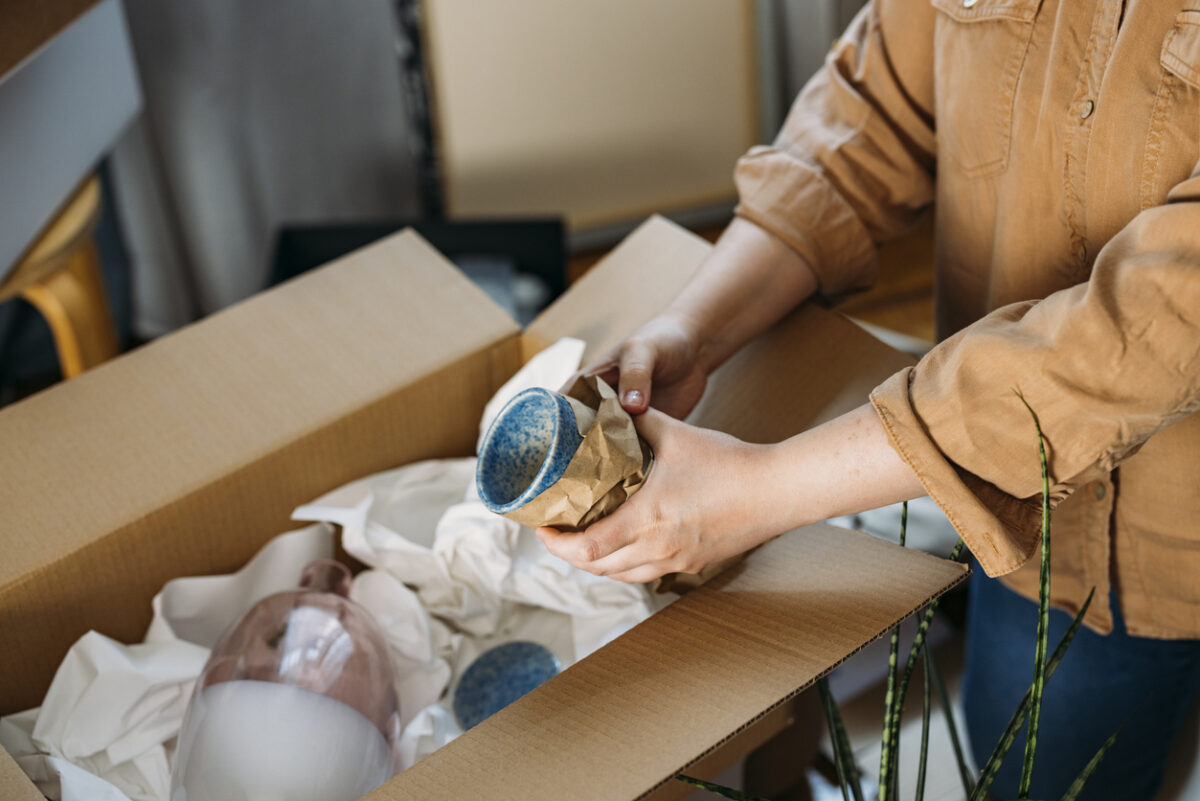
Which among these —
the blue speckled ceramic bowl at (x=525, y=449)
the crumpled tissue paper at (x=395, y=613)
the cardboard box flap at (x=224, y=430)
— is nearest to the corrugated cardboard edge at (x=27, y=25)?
the cardboard box flap at (x=224, y=430)

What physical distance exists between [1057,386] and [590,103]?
1.66m

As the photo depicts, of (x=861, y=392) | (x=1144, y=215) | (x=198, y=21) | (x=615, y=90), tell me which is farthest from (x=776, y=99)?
(x=1144, y=215)

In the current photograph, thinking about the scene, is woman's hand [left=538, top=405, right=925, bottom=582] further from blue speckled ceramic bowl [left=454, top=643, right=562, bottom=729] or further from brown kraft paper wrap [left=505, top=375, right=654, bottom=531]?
blue speckled ceramic bowl [left=454, top=643, right=562, bottom=729]

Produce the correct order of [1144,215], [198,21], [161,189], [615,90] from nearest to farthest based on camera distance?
[1144,215] → [198,21] → [161,189] → [615,90]

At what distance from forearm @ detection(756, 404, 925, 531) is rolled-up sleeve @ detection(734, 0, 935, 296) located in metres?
0.25

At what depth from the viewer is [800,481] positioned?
2.06 feet

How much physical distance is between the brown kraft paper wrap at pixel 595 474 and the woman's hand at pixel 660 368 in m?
0.06

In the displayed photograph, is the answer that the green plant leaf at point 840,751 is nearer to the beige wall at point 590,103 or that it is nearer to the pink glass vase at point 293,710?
the pink glass vase at point 293,710

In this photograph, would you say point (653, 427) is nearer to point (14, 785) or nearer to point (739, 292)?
point (739, 292)

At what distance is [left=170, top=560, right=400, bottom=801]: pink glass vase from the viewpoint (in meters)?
0.65

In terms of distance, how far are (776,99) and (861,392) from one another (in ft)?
5.25

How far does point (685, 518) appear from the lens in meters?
0.64

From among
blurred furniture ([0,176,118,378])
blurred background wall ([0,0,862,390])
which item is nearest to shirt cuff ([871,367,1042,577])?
blurred furniture ([0,176,118,378])

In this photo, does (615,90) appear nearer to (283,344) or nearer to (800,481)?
(283,344)
